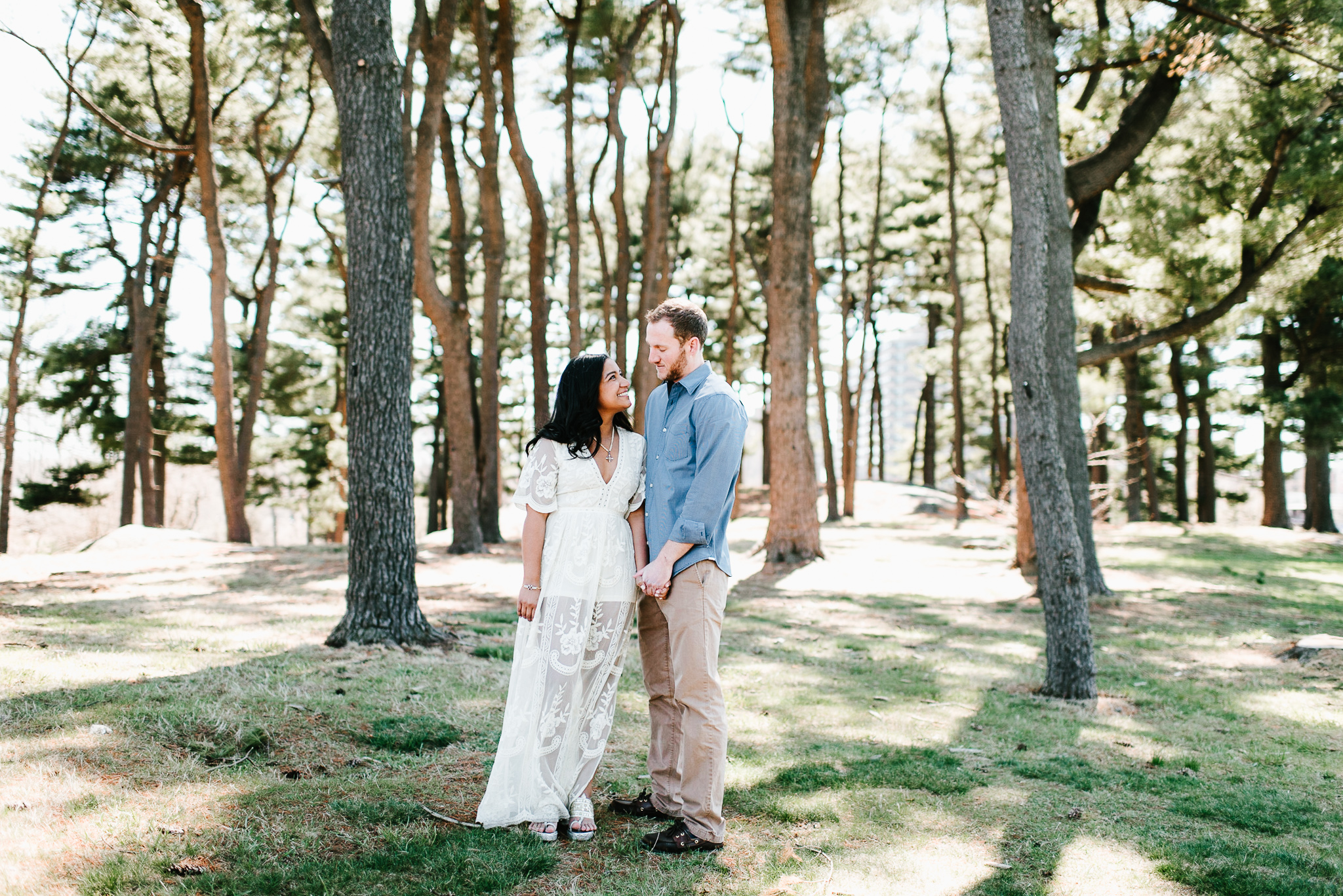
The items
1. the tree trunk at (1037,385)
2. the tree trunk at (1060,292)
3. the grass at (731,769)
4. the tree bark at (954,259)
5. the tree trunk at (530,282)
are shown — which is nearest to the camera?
the grass at (731,769)

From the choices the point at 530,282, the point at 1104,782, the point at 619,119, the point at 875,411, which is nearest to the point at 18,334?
the point at 530,282

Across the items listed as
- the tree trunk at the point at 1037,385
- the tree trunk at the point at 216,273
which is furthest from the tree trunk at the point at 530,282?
the tree trunk at the point at 1037,385

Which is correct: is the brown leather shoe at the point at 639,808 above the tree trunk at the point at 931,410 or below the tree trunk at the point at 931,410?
below

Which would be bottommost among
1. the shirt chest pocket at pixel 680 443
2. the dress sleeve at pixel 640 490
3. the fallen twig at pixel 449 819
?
the fallen twig at pixel 449 819

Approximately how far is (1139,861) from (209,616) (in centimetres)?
702

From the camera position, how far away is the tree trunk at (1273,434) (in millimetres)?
19000

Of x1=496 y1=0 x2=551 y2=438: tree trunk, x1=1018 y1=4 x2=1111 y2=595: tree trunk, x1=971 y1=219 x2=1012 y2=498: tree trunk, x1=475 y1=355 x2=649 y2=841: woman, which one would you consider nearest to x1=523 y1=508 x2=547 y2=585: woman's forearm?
x1=475 y1=355 x2=649 y2=841: woman

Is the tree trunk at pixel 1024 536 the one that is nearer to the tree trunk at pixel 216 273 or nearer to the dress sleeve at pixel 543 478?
the dress sleeve at pixel 543 478

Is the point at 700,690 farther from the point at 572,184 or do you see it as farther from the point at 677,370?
the point at 572,184

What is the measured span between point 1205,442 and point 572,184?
17.3 meters

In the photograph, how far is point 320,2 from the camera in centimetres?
1356

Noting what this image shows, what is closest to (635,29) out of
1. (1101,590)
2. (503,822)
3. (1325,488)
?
(1101,590)

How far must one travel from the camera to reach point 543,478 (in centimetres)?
325

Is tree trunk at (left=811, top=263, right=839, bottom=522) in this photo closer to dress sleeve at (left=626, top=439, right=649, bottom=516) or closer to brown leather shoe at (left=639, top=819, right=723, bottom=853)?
dress sleeve at (left=626, top=439, right=649, bottom=516)
